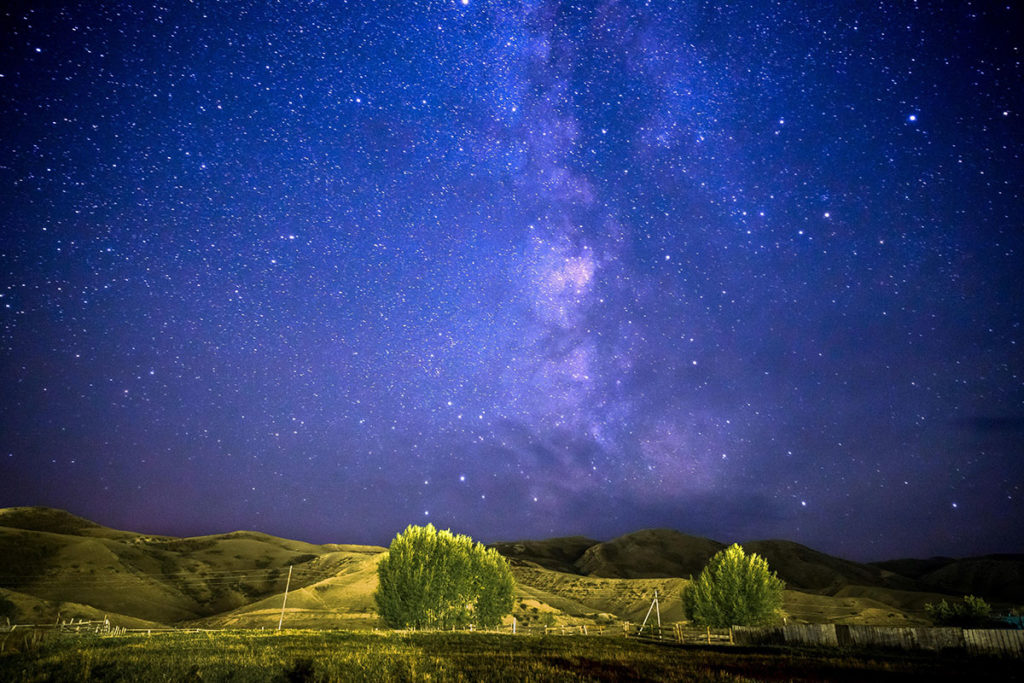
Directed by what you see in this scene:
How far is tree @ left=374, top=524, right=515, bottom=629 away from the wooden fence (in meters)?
32.1

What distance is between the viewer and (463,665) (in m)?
21.0

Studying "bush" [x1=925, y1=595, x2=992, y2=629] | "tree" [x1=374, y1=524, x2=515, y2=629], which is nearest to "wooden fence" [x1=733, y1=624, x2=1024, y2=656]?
"bush" [x1=925, y1=595, x2=992, y2=629]

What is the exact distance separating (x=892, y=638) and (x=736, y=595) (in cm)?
3497

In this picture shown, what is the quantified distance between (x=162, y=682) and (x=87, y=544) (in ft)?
471

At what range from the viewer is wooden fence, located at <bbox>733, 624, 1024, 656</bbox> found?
2736cm

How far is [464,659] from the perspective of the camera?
23.3 metres

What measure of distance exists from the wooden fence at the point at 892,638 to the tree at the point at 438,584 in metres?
32.1

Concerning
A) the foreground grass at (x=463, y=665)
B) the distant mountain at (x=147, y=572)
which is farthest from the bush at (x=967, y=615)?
the distant mountain at (x=147, y=572)

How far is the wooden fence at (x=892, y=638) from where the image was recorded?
27.4m

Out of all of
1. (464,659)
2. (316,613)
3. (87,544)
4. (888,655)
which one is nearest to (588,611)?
(316,613)

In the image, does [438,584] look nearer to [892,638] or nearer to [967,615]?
[892,638]

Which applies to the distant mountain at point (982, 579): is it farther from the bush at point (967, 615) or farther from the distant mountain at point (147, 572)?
the distant mountain at point (147, 572)

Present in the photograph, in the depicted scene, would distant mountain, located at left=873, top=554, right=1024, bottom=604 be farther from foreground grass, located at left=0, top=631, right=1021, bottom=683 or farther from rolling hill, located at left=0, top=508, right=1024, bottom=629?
foreground grass, located at left=0, top=631, right=1021, bottom=683

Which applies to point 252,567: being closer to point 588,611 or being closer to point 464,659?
point 588,611
